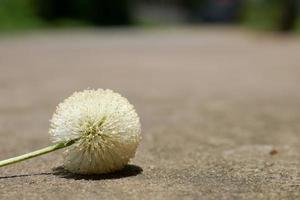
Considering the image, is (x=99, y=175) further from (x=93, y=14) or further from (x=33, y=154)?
(x=93, y=14)

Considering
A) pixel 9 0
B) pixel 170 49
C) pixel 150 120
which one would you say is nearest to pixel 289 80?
pixel 150 120

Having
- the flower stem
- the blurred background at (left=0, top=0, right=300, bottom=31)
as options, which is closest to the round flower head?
the flower stem

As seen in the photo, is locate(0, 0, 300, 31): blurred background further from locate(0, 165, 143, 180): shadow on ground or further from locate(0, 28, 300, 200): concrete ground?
locate(0, 165, 143, 180): shadow on ground

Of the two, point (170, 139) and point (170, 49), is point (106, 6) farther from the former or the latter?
point (170, 139)

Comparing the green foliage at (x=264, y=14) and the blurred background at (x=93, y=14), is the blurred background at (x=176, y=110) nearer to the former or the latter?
the blurred background at (x=93, y=14)

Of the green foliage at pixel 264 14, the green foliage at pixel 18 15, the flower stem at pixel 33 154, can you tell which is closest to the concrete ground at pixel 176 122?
the flower stem at pixel 33 154

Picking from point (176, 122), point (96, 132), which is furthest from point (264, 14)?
point (96, 132)
